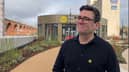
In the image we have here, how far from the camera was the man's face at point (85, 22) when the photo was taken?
3715 millimetres

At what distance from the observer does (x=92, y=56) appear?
3.73 m

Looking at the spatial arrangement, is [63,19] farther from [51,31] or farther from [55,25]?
[51,31]

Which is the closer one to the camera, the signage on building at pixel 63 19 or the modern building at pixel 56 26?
the modern building at pixel 56 26

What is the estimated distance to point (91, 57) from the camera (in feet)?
12.2

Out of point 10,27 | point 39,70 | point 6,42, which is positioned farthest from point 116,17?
point 39,70

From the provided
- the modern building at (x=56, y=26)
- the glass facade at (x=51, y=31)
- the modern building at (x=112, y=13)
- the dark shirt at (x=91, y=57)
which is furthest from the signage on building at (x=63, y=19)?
the dark shirt at (x=91, y=57)

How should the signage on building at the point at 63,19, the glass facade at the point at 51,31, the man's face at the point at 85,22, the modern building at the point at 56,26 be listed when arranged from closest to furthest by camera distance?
the man's face at the point at 85,22, the glass facade at the point at 51,31, the modern building at the point at 56,26, the signage on building at the point at 63,19

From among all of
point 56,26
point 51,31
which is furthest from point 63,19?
point 51,31

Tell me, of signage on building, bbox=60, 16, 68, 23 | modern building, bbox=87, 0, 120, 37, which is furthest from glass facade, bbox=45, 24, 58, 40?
modern building, bbox=87, 0, 120, 37

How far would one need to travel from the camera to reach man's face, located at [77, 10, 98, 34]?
3.71 metres

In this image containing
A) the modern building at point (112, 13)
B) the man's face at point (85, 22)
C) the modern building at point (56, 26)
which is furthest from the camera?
the modern building at point (112, 13)

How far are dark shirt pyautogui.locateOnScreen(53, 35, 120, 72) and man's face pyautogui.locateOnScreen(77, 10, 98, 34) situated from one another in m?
0.14

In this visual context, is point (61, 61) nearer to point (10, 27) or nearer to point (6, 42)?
point (6, 42)

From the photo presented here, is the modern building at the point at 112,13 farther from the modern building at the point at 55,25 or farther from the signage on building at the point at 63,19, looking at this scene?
the signage on building at the point at 63,19
